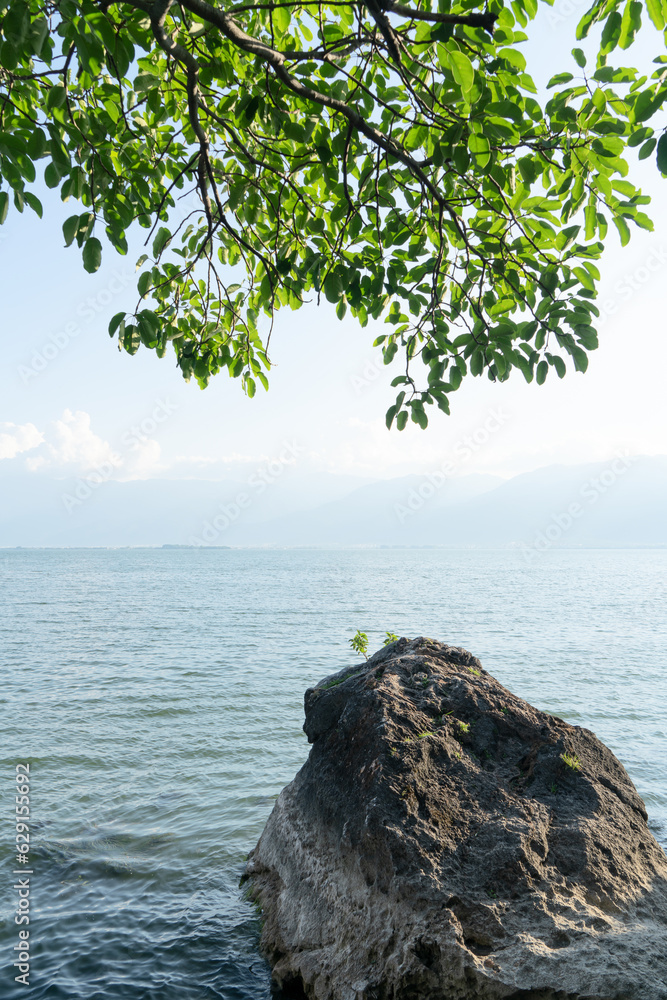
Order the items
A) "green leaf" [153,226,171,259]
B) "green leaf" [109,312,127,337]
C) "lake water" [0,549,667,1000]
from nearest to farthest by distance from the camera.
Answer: "green leaf" [109,312,127,337] < "green leaf" [153,226,171,259] < "lake water" [0,549,667,1000]

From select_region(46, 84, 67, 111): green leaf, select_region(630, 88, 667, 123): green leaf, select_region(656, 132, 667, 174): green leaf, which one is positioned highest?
select_region(46, 84, 67, 111): green leaf

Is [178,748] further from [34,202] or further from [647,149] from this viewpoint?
[647,149]

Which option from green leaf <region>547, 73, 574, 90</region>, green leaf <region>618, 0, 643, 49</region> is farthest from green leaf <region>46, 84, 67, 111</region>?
green leaf <region>618, 0, 643, 49</region>

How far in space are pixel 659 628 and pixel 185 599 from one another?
36.0m

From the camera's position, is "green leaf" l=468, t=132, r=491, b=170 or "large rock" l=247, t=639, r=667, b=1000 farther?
"large rock" l=247, t=639, r=667, b=1000

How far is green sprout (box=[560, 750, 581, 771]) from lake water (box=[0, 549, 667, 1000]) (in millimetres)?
3377

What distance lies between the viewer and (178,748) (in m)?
13.2

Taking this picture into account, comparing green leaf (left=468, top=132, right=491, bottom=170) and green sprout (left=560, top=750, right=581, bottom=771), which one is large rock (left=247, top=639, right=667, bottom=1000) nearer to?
green sprout (left=560, top=750, right=581, bottom=771)

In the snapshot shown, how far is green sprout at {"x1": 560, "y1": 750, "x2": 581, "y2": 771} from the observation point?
5702 mm

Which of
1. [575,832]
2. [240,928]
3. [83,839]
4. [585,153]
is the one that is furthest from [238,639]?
[585,153]

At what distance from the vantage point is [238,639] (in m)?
29.7

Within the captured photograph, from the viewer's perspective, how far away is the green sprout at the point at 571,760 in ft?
18.7

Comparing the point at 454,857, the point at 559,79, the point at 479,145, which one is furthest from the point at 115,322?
the point at 454,857

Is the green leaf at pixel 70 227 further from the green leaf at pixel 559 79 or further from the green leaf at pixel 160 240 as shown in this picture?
the green leaf at pixel 559 79
